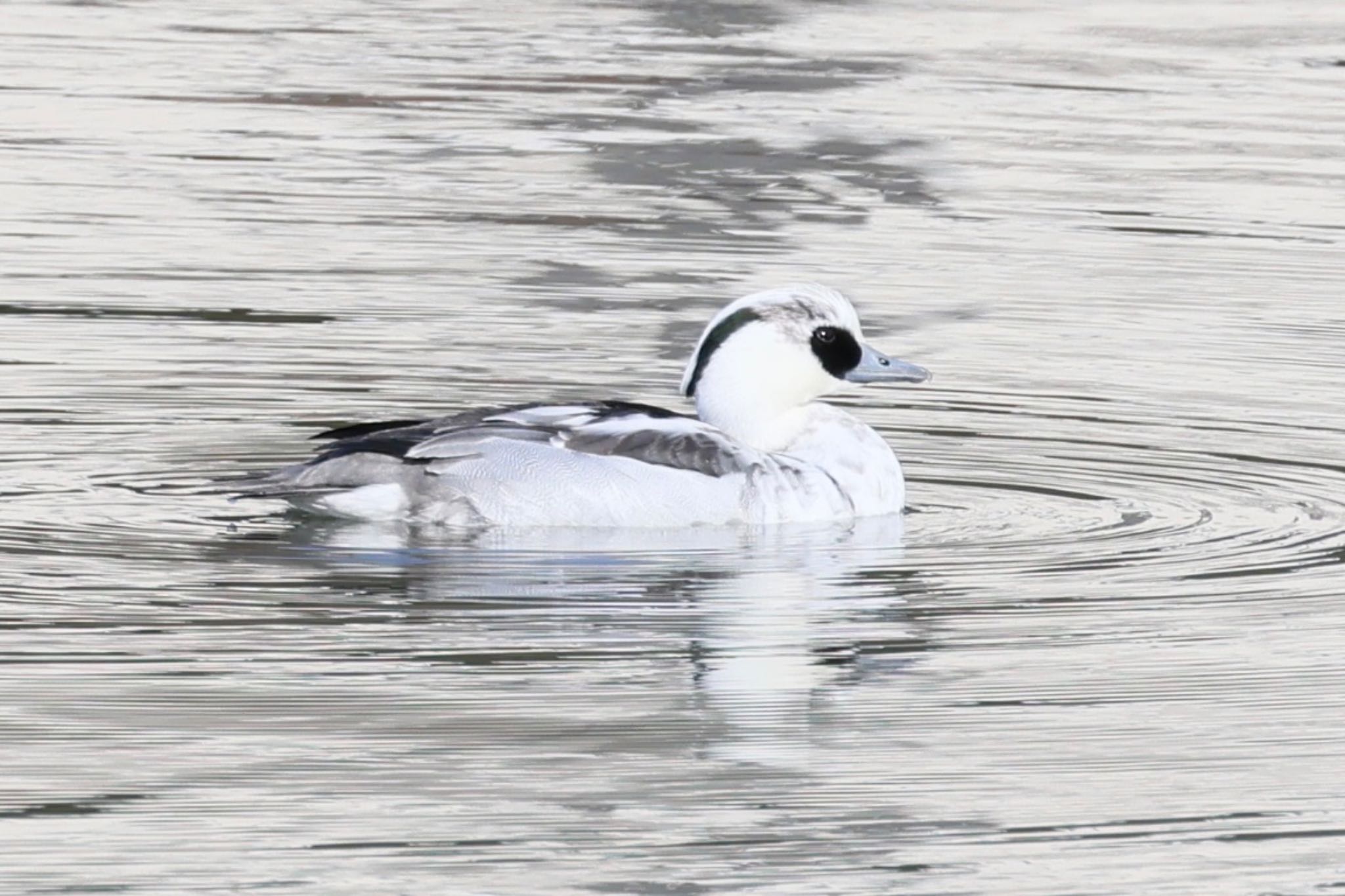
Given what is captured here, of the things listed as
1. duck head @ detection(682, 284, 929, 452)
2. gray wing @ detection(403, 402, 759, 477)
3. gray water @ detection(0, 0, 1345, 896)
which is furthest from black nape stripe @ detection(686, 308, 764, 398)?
gray water @ detection(0, 0, 1345, 896)

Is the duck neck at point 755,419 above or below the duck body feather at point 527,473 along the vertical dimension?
above

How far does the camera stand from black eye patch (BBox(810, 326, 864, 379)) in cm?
1104

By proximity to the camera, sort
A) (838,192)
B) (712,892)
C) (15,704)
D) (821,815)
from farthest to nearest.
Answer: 1. (838,192)
2. (15,704)
3. (821,815)
4. (712,892)

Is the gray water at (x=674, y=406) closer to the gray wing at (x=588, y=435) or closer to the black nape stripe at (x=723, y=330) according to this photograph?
the gray wing at (x=588, y=435)

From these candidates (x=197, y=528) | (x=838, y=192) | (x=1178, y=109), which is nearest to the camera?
(x=197, y=528)

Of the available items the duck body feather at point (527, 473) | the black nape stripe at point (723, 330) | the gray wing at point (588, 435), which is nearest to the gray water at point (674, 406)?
the duck body feather at point (527, 473)

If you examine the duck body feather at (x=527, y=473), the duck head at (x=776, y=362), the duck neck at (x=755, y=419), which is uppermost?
the duck head at (x=776, y=362)

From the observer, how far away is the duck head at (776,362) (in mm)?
10945

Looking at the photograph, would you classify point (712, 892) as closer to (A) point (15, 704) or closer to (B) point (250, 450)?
(A) point (15, 704)

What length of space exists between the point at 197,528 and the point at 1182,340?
5.39 metres

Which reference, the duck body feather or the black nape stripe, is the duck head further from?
the duck body feather

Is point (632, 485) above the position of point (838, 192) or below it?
below

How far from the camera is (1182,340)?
45.8ft

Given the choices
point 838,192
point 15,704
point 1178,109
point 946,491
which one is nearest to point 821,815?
point 15,704
